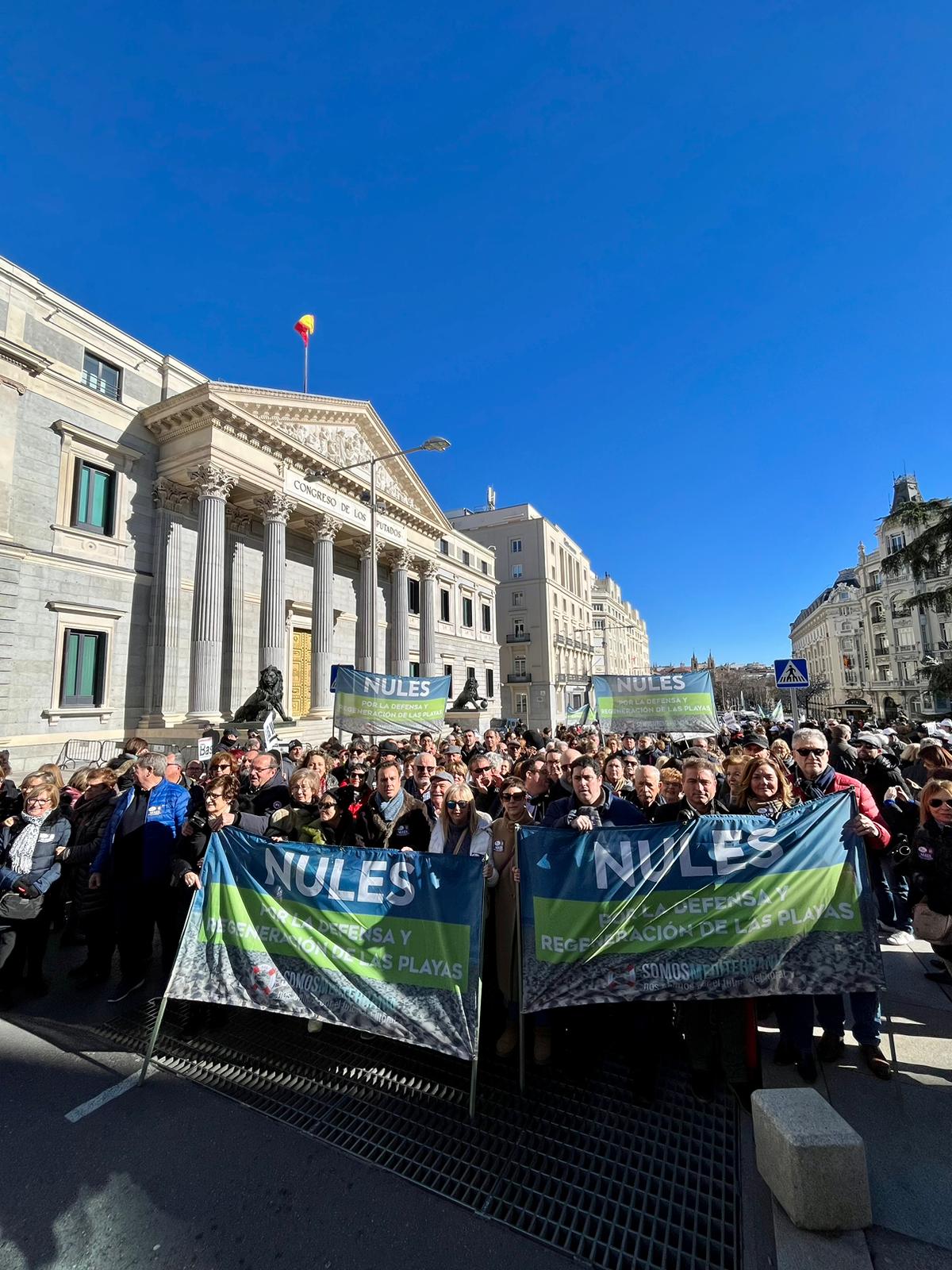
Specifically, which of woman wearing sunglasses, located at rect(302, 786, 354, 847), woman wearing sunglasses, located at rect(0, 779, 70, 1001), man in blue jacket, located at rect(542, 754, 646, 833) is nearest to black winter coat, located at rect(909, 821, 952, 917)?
man in blue jacket, located at rect(542, 754, 646, 833)

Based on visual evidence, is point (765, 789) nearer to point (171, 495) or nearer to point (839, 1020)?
point (839, 1020)

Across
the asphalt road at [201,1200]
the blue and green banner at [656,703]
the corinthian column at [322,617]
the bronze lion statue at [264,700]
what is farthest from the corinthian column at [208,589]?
the asphalt road at [201,1200]

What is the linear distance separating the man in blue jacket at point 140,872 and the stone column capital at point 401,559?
24710 millimetres

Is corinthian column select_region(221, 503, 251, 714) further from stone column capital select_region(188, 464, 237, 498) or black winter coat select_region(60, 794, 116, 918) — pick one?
black winter coat select_region(60, 794, 116, 918)

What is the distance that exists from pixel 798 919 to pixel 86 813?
5.80 metres

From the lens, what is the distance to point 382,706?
487 inches

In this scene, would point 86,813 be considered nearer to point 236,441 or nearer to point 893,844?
point 893,844

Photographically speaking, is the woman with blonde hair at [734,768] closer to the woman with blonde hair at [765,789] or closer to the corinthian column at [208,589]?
the woman with blonde hair at [765,789]

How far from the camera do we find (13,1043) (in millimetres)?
3955

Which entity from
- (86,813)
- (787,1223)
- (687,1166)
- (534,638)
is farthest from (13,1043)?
(534,638)

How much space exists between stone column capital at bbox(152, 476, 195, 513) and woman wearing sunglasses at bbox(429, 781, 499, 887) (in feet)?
63.2

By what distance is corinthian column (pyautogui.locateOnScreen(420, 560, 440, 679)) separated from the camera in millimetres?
31188

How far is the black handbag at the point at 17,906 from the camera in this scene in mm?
4379

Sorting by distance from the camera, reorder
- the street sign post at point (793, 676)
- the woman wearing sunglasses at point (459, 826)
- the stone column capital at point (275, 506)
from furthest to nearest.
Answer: the stone column capital at point (275, 506) < the street sign post at point (793, 676) < the woman wearing sunglasses at point (459, 826)
